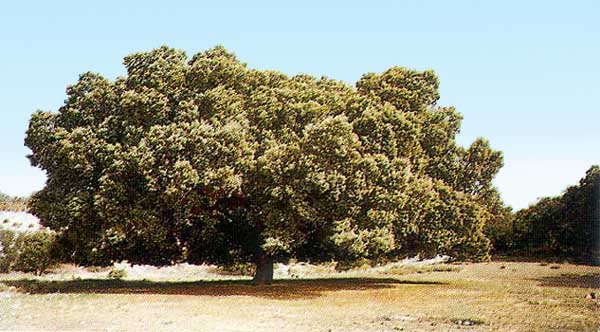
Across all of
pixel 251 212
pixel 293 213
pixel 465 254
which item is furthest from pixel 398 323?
pixel 465 254

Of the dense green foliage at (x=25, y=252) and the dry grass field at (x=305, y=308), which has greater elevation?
the dense green foliage at (x=25, y=252)

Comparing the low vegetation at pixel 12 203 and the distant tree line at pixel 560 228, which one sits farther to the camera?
the low vegetation at pixel 12 203

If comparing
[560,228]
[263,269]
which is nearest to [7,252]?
[263,269]

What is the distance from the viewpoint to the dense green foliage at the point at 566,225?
186ft

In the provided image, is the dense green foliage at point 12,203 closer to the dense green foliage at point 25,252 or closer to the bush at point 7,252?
the dense green foliage at point 25,252

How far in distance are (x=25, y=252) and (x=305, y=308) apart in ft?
101

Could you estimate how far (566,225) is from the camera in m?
59.0

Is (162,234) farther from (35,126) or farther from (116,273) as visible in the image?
(116,273)

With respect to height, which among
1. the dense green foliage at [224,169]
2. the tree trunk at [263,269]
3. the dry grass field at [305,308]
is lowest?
the dry grass field at [305,308]

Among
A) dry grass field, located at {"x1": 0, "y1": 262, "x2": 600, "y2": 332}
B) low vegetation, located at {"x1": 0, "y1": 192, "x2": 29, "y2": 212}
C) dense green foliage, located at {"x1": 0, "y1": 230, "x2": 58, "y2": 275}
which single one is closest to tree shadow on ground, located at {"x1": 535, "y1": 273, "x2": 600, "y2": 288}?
dry grass field, located at {"x1": 0, "y1": 262, "x2": 600, "y2": 332}

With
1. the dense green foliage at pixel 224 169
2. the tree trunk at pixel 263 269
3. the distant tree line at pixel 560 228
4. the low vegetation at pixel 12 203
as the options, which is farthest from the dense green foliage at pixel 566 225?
the low vegetation at pixel 12 203

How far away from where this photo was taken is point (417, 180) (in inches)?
1292

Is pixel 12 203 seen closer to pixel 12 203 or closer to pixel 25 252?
pixel 12 203

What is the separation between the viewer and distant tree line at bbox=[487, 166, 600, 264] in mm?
56781
